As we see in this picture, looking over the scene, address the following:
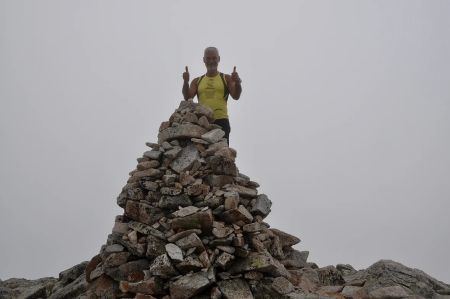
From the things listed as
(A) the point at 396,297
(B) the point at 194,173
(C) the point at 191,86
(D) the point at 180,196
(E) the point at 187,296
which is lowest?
(E) the point at 187,296

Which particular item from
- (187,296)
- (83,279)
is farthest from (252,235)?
(83,279)

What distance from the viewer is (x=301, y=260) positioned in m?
10.8

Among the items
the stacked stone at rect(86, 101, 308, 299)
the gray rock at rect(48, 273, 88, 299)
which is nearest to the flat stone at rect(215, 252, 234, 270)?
the stacked stone at rect(86, 101, 308, 299)

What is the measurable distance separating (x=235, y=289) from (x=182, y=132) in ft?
16.5

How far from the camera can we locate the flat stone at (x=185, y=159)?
1007cm

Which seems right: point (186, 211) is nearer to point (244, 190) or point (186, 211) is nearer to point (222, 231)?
point (222, 231)

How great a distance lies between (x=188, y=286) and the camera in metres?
7.72

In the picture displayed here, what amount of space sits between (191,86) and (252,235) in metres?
6.03

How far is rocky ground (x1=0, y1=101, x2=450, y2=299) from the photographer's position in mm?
8211

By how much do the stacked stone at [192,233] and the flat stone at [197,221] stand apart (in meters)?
0.03

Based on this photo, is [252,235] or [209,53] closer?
[252,235]

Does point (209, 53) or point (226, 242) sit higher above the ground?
point (209, 53)

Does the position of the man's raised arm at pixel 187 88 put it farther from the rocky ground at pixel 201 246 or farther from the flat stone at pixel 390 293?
the flat stone at pixel 390 293

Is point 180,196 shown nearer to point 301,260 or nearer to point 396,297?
point 301,260
